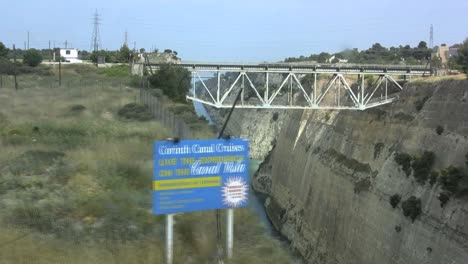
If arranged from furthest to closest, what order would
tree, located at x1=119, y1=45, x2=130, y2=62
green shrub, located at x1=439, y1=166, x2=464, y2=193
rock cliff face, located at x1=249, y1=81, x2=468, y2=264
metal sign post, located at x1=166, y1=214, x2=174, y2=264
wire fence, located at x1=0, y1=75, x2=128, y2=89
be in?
tree, located at x1=119, y1=45, x2=130, y2=62
wire fence, located at x1=0, y1=75, x2=128, y2=89
rock cliff face, located at x1=249, y1=81, x2=468, y2=264
green shrub, located at x1=439, y1=166, x2=464, y2=193
metal sign post, located at x1=166, y1=214, x2=174, y2=264

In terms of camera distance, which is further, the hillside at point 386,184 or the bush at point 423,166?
the bush at point 423,166

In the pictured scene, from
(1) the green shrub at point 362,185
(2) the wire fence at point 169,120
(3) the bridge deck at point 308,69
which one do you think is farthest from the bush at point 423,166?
(3) the bridge deck at point 308,69

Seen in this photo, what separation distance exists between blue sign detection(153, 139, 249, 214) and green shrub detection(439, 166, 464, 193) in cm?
1630

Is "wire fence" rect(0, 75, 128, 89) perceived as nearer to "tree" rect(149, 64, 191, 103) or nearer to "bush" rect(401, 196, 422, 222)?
"tree" rect(149, 64, 191, 103)

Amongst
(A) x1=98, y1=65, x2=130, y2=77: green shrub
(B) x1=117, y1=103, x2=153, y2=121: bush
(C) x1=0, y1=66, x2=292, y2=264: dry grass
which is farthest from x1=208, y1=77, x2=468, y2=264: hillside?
(A) x1=98, y1=65, x2=130, y2=77: green shrub

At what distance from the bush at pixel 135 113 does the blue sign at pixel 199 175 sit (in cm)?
1650

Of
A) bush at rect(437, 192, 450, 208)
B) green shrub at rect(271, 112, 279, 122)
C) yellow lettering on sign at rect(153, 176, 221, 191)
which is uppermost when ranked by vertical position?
yellow lettering on sign at rect(153, 176, 221, 191)

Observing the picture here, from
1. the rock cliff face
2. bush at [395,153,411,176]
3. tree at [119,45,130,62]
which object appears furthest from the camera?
tree at [119,45,130,62]

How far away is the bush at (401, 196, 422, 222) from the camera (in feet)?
82.0

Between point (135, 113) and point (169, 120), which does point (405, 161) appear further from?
point (135, 113)

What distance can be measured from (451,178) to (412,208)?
293 cm

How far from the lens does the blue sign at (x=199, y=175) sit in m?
8.86

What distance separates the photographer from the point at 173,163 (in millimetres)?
9008

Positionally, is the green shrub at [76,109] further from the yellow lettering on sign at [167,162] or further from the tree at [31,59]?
the tree at [31,59]
